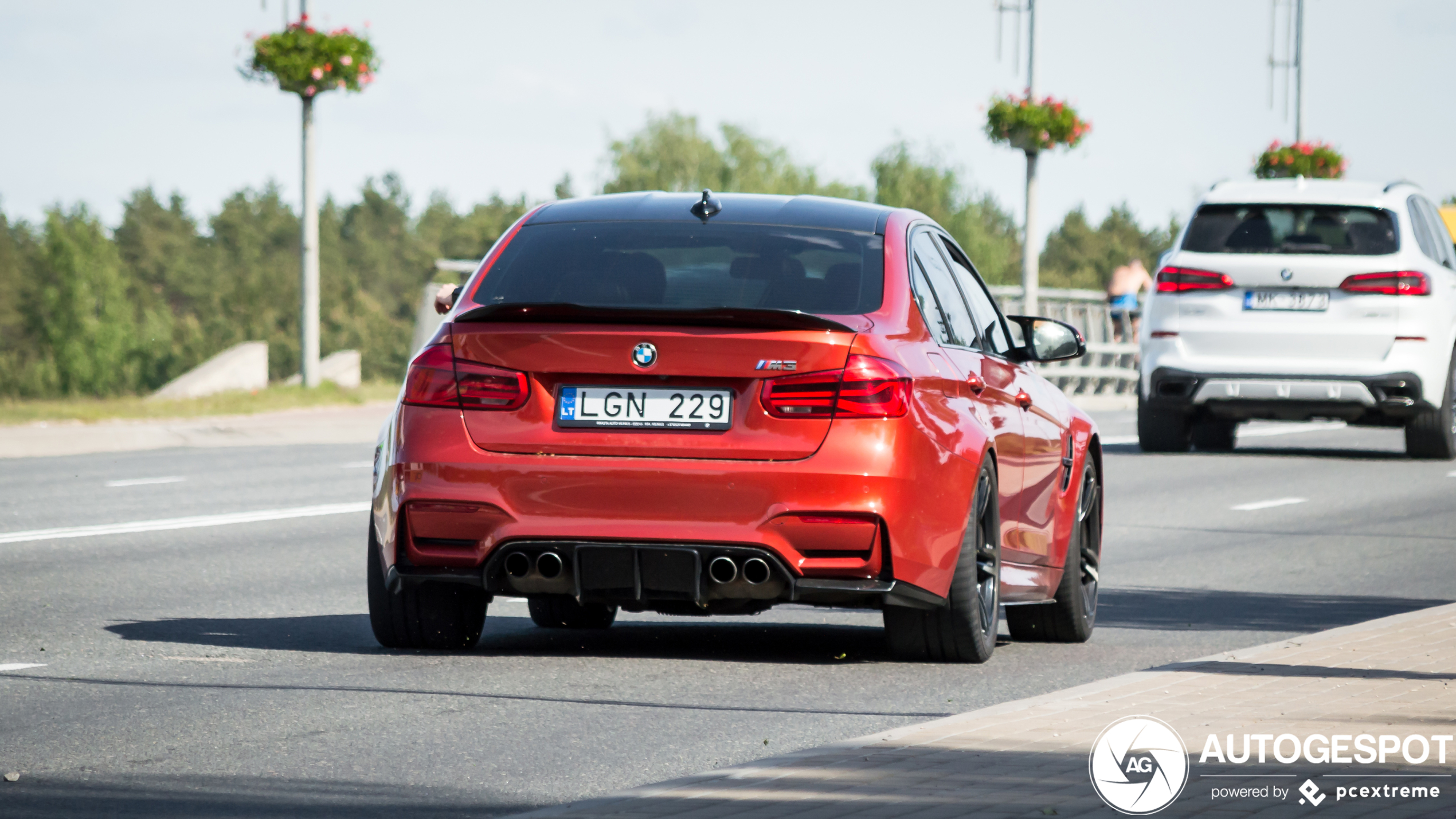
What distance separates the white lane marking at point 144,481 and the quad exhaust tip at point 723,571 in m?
10.1

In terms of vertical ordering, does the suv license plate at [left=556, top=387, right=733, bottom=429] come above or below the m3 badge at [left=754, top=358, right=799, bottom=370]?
below

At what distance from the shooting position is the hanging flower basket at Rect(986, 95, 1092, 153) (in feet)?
107

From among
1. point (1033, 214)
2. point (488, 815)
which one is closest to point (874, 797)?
point (488, 815)

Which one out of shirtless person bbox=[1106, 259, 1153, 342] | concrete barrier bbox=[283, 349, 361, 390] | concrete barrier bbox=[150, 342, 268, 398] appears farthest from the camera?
shirtless person bbox=[1106, 259, 1153, 342]

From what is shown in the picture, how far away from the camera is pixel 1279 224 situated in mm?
17938

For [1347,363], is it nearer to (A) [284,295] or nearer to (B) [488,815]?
(B) [488,815]

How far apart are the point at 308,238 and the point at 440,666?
20.9 metres

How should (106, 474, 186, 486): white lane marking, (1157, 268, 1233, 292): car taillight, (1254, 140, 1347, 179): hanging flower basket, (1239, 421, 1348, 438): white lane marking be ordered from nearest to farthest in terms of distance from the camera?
(106, 474, 186, 486): white lane marking, (1157, 268, 1233, 292): car taillight, (1239, 421, 1348, 438): white lane marking, (1254, 140, 1347, 179): hanging flower basket

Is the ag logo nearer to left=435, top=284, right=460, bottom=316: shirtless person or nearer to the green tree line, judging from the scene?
left=435, top=284, right=460, bottom=316: shirtless person

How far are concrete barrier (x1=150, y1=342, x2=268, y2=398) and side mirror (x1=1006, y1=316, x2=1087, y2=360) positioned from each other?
22941 millimetres

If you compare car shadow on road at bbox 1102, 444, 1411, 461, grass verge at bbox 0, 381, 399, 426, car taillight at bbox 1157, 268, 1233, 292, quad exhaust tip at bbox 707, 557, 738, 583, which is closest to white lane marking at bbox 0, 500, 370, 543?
quad exhaust tip at bbox 707, 557, 738, 583

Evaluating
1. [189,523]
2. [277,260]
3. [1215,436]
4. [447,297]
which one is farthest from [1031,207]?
[277,260]

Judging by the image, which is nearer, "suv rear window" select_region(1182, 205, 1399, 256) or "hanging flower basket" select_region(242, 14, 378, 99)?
"suv rear window" select_region(1182, 205, 1399, 256)

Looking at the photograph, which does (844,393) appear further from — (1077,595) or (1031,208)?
(1031,208)
